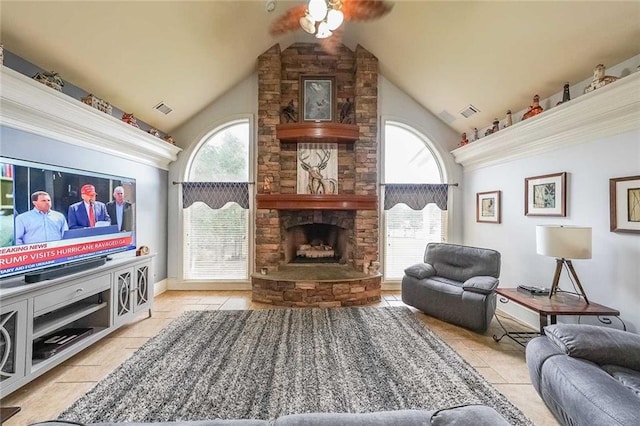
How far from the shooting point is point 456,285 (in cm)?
321

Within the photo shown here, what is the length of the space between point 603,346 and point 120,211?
13.9 feet

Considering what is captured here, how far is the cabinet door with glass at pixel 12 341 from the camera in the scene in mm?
1712

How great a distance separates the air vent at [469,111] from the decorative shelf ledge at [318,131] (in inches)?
62.6

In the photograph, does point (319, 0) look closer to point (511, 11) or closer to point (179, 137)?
point (511, 11)

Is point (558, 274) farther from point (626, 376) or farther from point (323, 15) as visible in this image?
point (323, 15)

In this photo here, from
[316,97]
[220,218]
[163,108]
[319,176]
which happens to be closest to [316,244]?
[319,176]

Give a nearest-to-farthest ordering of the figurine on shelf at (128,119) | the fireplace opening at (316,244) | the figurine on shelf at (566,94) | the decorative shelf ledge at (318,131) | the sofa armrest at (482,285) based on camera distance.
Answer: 1. the figurine on shelf at (566,94)
2. the sofa armrest at (482,285)
3. the figurine on shelf at (128,119)
4. the decorative shelf ledge at (318,131)
5. the fireplace opening at (316,244)

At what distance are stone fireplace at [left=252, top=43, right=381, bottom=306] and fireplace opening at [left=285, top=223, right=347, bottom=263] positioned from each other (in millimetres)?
18

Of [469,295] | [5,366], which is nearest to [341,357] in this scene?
[469,295]

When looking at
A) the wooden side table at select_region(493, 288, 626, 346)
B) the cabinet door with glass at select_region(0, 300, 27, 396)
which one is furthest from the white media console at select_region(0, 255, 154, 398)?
the wooden side table at select_region(493, 288, 626, 346)

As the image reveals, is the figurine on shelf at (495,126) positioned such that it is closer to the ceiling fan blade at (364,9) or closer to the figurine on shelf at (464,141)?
the figurine on shelf at (464,141)

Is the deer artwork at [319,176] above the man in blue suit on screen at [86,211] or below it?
above

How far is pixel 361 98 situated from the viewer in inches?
165

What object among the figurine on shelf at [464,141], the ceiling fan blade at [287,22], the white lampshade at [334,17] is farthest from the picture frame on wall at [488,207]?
the ceiling fan blade at [287,22]
